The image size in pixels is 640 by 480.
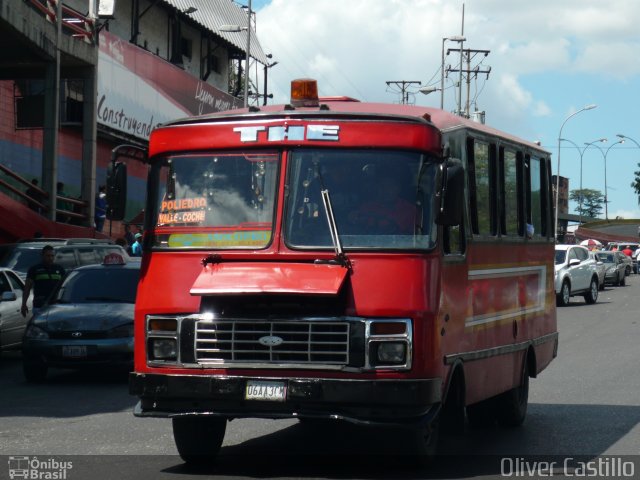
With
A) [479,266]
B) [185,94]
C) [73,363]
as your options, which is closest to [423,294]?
[479,266]

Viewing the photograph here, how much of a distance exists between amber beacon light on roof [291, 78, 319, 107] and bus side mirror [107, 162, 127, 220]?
1.41 meters

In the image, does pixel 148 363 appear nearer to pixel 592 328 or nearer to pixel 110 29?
pixel 592 328

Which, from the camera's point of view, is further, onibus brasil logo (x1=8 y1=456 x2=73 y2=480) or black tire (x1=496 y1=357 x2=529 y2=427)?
black tire (x1=496 y1=357 x2=529 y2=427)

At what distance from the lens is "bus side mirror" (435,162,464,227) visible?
891 cm

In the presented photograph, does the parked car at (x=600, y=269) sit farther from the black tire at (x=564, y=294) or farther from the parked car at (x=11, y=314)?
the parked car at (x=11, y=314)

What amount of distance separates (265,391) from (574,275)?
94.9 feet

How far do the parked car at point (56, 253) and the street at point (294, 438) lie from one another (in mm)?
5703

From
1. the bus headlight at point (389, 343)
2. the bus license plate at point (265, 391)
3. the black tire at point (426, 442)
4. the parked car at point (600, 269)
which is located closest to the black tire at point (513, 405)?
the black tire at point (426, 442)

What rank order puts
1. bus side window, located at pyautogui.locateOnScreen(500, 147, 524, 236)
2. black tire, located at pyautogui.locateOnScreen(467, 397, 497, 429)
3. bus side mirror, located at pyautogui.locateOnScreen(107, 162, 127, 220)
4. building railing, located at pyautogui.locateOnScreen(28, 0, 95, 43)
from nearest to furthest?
bus side mirror, located at pyautogui.locateOnScreen(107, 162, 127, 220) < bus side window, located at pyautogui.locateOnScreen(500, 147, 524, 236) < black tire, located at pyautogui.locateOnScreen(467, 397, 497, 429) < building railing, located at pyautogui.locateOnScreen(28, 0, 95, 43)

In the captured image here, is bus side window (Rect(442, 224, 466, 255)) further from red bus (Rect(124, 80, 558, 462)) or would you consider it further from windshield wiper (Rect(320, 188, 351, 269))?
Answer: windshield wiper (Rect(320, 188, 351, 269))

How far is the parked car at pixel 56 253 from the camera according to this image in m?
22.4

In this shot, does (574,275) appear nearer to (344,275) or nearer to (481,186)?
(481,186)

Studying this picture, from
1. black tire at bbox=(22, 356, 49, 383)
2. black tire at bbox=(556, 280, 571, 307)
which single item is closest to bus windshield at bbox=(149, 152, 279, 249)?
black tire at bbox=(22, 356, 49, 383)

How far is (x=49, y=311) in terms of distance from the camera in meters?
16.7
